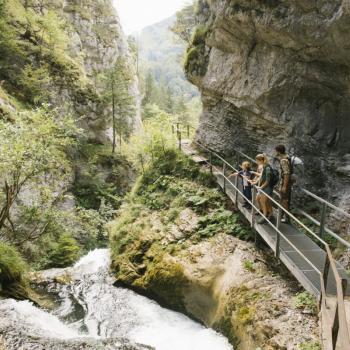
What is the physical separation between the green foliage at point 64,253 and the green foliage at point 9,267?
25.8 ft

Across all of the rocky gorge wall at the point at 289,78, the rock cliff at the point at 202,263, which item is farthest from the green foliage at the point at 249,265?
the rocky gorge wall at the point at 289,78

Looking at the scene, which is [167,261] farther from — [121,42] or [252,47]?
[121,42]

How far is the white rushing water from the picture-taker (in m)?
8.84

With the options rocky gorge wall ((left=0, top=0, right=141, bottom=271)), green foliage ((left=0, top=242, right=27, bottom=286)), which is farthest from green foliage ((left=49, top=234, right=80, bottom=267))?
green foliage ((left=0, top=242, right=27, bottom=286))

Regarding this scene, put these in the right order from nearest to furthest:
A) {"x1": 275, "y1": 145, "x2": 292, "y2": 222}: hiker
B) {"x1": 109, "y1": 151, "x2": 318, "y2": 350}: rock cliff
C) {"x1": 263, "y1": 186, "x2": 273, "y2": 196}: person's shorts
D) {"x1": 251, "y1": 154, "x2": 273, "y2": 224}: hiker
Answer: {"x1": 109, "y1": 151, "x2": 318, "y2": 350}: rock cliff < {"x1": 275, "y1": 145, "x2": 292, "y2": 222}: hiker < {"x1": 251, "y1": 154, "x2": 273, "y2": 224}: hiker < {"x1": 263, "y1": 186, "x2": 273, "y2": 196}: person's shorts

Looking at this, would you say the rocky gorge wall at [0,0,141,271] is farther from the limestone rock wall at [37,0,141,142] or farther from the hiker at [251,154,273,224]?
the hiker at [251,154,273,224]

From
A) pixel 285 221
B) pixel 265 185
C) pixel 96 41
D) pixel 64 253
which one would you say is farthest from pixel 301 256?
pixel 96 41

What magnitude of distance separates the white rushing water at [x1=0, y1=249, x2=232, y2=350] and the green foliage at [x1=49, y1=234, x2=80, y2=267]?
20.6ft

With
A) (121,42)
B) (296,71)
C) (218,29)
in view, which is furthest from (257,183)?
(121,42)

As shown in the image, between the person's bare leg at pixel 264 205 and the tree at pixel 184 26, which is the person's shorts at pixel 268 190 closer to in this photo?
the person's bare leg at pixel 264 205

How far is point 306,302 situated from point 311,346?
1.20 meters

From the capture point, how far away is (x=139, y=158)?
805 inches

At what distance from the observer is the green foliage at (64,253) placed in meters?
19.6

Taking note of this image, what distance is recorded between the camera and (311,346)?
20.0 ft
